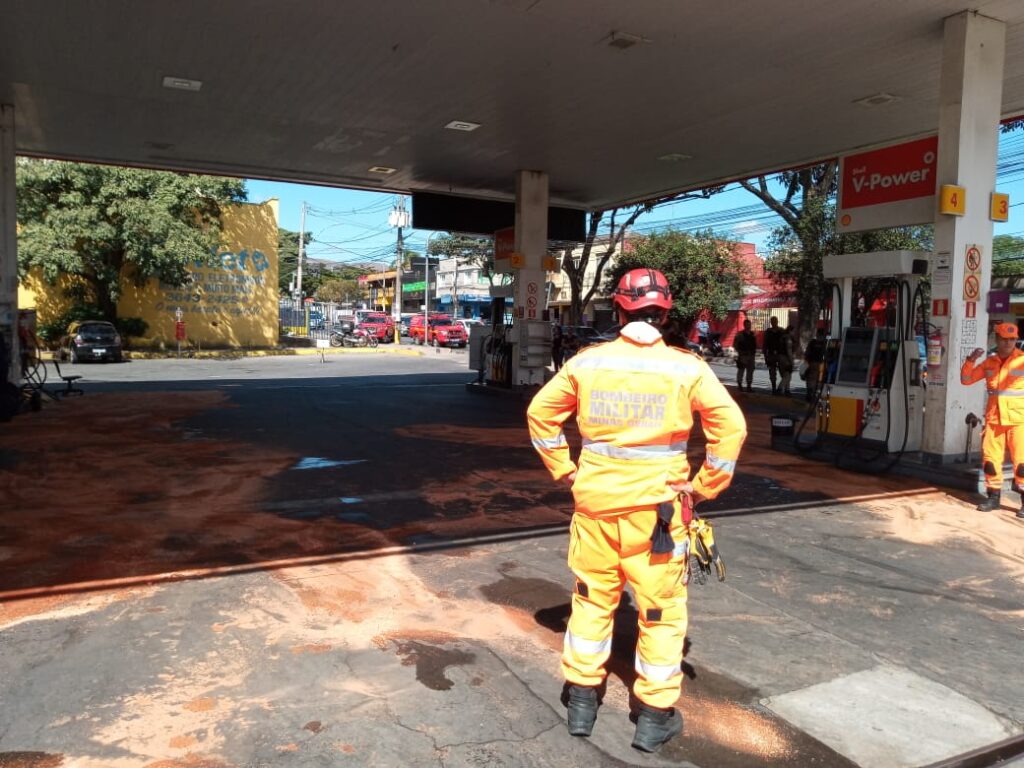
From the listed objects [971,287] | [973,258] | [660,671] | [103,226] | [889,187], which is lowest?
[660,671]

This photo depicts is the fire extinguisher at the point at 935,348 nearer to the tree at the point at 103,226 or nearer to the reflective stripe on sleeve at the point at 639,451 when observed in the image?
the reflective stripe on sleeve at the point at 639,451

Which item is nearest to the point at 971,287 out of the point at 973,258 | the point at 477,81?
the point at 973,258

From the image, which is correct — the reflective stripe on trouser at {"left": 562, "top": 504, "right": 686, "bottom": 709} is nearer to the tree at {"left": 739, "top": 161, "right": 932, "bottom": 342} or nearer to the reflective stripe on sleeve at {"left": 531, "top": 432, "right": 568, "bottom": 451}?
the reflective stripe on sleeve at {"left": 531, "top": 432, "right": 568, "bottom": 451}

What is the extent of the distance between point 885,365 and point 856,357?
382mm

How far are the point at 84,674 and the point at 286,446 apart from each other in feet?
22.2

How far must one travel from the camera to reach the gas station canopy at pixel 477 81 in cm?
895

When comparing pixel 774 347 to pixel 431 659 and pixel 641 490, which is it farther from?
pixel 641 490

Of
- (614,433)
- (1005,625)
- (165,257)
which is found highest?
(165,257)

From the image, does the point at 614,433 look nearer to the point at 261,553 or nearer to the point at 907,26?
the point at 261,553

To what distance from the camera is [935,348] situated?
8727 millimetres

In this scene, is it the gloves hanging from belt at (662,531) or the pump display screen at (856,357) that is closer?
the gloves hanging from belt at (662,531)

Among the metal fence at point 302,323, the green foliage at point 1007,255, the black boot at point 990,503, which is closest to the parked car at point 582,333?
the black boot at point 990,503

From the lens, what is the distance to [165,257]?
29.0 meters

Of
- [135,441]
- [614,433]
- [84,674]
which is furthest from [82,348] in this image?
[614,433]
